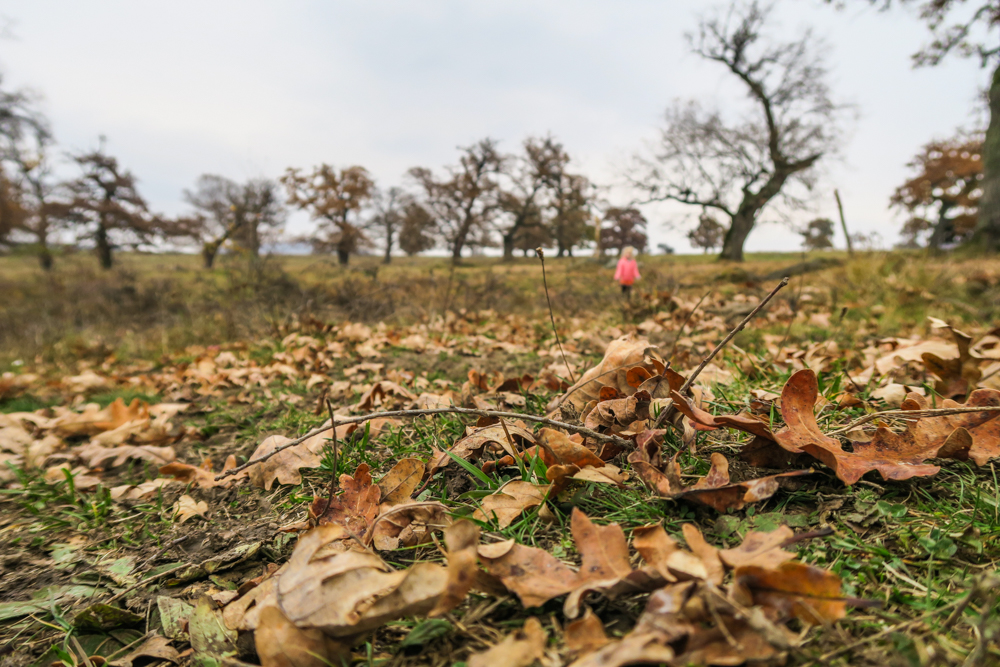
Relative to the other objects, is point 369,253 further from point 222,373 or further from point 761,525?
point 761,525

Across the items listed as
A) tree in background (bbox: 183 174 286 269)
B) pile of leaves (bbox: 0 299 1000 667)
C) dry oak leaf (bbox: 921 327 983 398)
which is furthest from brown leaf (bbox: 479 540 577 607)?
tree in background (bbox: 183 174 286 269)

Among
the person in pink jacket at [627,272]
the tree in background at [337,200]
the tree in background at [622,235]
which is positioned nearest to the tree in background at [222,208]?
the tree in background at [337,200]

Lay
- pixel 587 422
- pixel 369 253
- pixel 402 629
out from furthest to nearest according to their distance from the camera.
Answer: pixel 369 253 < pixel 587 422 < pixel 402 629

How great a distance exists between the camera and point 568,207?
40.2m

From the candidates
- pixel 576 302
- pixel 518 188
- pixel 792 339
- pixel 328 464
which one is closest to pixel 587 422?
pixel 328 464

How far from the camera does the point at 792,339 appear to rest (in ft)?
12.4

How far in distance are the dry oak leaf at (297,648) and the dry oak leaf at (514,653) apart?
0.81ft

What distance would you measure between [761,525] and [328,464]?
127 centimetres

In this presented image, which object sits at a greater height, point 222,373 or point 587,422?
point 587,422

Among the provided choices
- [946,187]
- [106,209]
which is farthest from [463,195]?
[946,187]

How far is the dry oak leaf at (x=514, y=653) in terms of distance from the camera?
61 cm

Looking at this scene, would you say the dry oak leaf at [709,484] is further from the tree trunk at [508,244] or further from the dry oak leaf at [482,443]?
the tree trunk at [508,244]

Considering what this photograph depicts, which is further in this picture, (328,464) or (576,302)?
(576,302)

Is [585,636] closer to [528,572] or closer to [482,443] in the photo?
[528,572]
